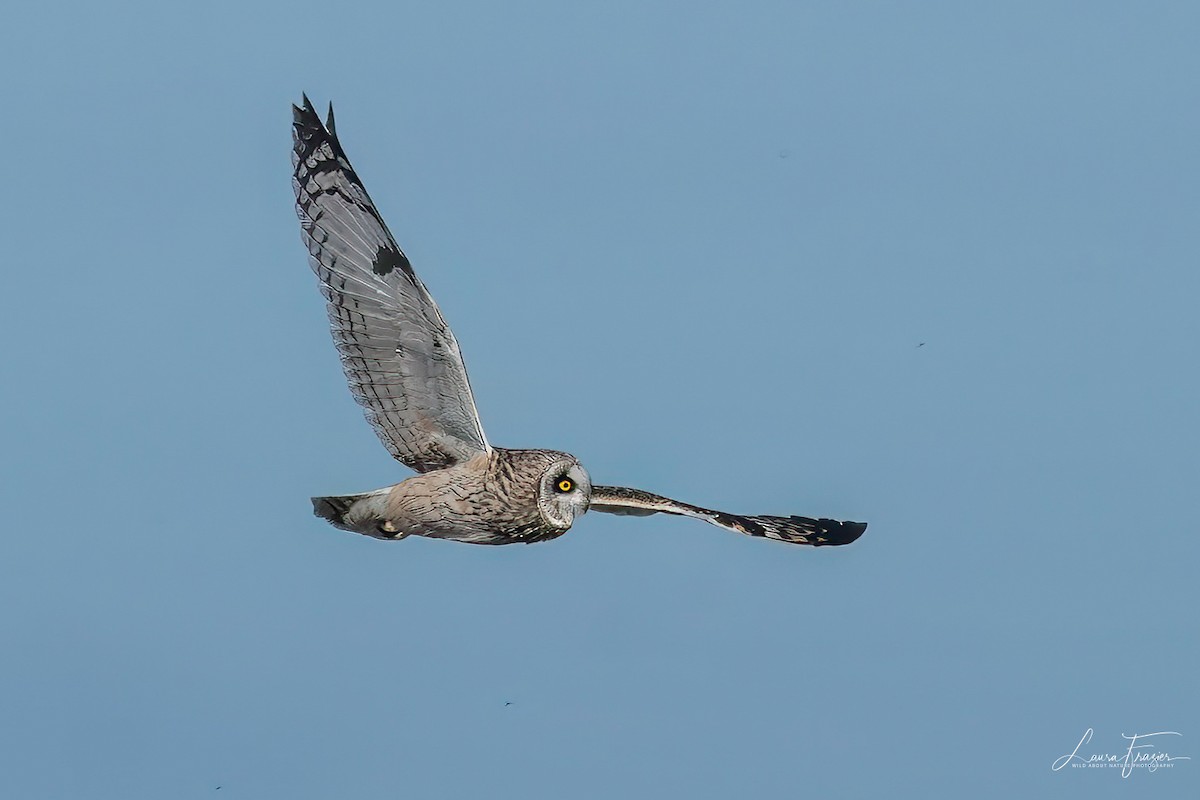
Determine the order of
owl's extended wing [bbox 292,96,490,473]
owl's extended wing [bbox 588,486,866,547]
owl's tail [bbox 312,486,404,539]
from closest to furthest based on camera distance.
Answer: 1. owl's extended wing [bbox 292,96,490,473]
2. owl's tail [bbox 312,486,404,539]
3. owl's extended wing [bbox 588,486,866,547]

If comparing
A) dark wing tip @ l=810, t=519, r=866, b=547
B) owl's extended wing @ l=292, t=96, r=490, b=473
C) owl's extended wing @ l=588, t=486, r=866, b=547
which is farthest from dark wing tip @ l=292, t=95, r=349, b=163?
dark wing tip @ l=810, t=519, r=866, b=547

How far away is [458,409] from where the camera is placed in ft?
31.6

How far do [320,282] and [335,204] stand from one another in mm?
437

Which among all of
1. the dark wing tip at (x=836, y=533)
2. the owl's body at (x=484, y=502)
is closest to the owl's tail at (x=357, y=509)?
the owl's body at (x=484, y=502)

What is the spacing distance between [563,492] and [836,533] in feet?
8.48

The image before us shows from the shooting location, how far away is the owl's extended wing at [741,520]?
10703 millimetres

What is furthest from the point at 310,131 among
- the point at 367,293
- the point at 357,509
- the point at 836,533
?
the point at 836,533

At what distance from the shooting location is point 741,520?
433 inches

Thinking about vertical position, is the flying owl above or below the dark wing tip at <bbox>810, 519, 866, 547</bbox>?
above

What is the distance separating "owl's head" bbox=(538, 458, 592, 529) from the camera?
9.61m

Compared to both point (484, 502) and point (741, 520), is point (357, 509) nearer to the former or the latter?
point (484, 502)

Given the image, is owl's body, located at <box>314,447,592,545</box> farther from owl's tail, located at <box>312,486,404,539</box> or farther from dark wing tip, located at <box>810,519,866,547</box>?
dark wing tip, located at <box>810,519,866,547</box>

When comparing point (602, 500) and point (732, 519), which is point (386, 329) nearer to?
point (602, 500)

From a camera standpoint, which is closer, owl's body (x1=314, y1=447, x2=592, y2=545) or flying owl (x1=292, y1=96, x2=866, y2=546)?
flying owl (x1=292, y1=96, x2=866, y2=546)
